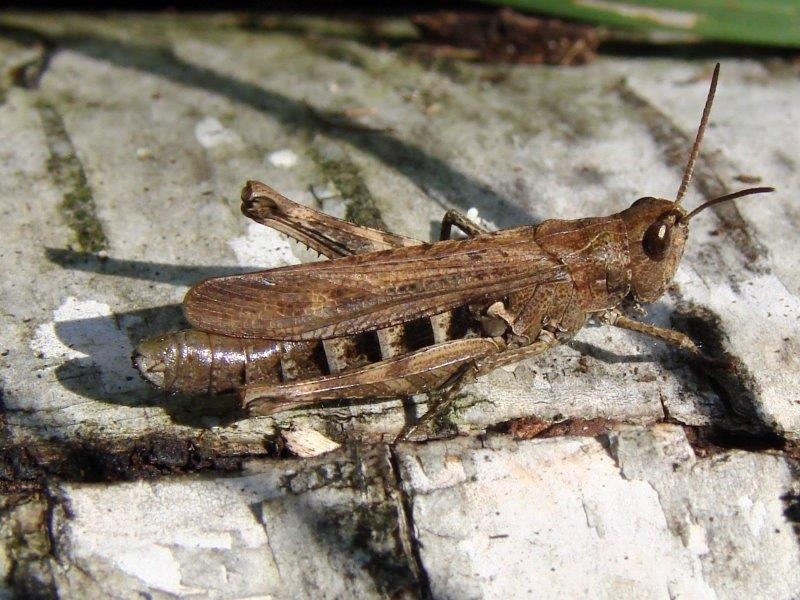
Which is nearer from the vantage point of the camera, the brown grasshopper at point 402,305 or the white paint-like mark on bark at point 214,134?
the brown grasshopper at point 402,305

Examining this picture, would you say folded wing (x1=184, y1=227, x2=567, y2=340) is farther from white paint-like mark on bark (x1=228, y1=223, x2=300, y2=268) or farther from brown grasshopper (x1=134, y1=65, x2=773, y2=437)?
white paint-like mark on bark (x1=228, y1=223, x2=300, y2=268)

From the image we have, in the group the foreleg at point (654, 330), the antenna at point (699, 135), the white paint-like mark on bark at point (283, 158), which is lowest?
the foreleg at point (654, 330)

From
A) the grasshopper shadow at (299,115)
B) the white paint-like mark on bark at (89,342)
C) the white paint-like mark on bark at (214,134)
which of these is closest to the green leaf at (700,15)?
the grasshopper shadow at (299,115)

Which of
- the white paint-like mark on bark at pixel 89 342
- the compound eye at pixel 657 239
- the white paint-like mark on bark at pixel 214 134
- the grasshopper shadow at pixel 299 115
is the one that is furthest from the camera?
the white paint-like mark on bark at pixel 214 134

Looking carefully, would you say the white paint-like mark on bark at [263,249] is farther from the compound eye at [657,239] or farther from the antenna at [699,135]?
the antenna at [699,135]

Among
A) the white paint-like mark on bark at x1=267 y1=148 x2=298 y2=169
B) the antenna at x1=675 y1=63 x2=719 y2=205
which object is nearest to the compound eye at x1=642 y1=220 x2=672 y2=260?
the antenna at x1=675 y1=63 x2=719 y2=205

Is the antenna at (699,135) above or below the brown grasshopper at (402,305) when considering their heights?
above

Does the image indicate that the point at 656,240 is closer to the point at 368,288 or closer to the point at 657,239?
the point at 657,239

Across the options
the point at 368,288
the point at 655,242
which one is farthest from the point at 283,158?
the point at 655,242

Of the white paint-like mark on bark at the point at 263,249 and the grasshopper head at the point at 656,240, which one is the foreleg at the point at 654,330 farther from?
the white paint-like mark on bark at the point at 263,249

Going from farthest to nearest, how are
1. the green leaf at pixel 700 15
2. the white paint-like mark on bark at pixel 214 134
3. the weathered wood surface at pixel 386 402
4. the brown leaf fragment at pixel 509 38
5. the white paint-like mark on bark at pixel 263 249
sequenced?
the brown leaf fragment at pixel 509 38, the green leaf at pixel 700 15, the white paint-like mark on bark at pixel 214 134, the white paint-like mark on bark at pixel 263 249, the weathered wood surface at pixel 386 402
